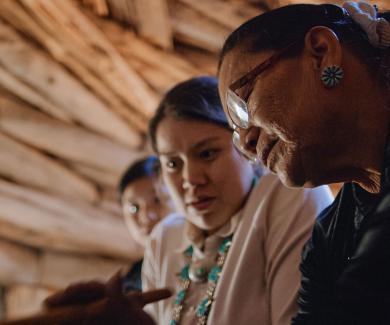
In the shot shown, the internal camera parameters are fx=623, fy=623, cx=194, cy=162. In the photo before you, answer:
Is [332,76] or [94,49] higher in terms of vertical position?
[94,49]

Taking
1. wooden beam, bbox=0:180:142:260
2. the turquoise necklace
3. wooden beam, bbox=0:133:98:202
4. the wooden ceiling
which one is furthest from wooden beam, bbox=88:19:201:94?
the turquoise necklace

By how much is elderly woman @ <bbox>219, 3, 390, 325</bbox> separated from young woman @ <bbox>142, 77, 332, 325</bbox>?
160 millimetres

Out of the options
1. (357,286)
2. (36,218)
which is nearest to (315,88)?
(357,286)

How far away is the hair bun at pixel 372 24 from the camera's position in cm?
108

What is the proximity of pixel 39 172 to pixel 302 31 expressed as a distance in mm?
2603

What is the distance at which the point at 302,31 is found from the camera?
1.11 meters

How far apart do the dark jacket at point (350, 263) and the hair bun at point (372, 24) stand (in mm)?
212

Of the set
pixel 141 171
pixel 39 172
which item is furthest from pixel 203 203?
pixel 39 172

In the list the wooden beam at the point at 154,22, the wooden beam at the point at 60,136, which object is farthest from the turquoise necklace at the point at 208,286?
the wooden beam at the point at 60,136

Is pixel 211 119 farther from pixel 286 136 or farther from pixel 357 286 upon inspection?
pixel 357 286

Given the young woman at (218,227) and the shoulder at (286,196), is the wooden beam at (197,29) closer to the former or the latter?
the young woman at (218,227)

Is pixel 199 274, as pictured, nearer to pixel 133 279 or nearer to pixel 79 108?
pixel 133 279

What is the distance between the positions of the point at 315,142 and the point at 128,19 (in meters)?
1.75

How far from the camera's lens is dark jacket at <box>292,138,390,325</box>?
2.57 ft
